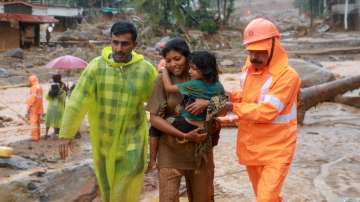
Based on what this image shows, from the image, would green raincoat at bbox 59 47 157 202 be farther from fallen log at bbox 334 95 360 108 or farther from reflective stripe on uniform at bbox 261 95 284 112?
fallen log at bbox 334 95 360 108

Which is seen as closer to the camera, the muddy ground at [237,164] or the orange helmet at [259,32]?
the orange helmet at [259,32]

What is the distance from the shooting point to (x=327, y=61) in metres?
26.6

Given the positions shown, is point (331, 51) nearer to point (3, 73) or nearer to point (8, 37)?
point (3, 73)

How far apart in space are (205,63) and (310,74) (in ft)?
32.9

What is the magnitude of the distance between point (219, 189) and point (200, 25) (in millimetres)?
33666

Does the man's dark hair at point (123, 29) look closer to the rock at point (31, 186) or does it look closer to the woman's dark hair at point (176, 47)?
the woman's dark hair at point (176, 47)

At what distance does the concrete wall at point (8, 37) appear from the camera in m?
31.2

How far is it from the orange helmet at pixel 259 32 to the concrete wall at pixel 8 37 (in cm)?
2917

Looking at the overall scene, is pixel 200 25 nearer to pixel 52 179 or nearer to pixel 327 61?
pixel 327 61

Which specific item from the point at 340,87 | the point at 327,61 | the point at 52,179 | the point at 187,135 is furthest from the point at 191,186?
the point at 327,61

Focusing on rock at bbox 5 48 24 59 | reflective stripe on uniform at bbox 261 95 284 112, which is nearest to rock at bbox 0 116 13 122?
reflective stripe on uniform at bbox 261 95 284 112

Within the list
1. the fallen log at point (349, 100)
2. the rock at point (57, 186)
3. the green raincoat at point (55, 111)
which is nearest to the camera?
the rock at point (57, 186)

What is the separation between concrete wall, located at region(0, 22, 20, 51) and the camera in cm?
3120

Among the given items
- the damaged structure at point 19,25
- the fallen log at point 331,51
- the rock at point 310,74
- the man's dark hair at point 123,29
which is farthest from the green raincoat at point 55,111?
the damaged structure at point 19,25
